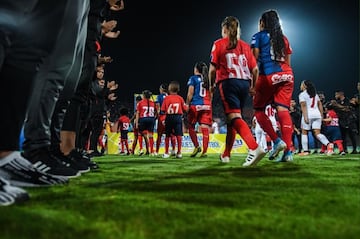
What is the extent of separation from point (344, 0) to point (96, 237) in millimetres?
36176

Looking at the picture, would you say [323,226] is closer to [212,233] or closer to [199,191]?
[212,233]

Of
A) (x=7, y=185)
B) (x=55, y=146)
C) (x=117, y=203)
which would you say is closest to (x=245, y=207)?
(x=117, y=203)

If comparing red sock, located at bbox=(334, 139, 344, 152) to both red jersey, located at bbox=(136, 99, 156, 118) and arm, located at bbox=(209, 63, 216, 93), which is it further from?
arm, located at bbox=(209, 63, 216, 93)

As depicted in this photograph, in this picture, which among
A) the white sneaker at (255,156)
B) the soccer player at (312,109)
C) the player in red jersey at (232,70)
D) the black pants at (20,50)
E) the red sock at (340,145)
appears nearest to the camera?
the black pants at (20,50)

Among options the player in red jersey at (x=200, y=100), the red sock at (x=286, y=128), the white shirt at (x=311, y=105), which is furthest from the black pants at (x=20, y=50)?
the white shirt at (x=311, y=105)

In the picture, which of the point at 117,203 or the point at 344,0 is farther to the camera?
the point at 344,0

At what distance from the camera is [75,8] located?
106 inches

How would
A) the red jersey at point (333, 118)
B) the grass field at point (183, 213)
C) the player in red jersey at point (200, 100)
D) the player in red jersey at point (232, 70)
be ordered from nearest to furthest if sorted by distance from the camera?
the grass field at point (183, 213), the player in red jersey at point (232, 70), the player in red jersey at point (200, 100), the red jersey at point (333, 118)

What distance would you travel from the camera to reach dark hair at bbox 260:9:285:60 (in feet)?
19.6

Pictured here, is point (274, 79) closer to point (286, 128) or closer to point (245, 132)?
point (286, 128)

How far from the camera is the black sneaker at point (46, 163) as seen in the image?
273 centimetres

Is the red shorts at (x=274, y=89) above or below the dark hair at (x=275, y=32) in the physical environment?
below

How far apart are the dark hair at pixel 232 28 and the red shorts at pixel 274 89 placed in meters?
0.70

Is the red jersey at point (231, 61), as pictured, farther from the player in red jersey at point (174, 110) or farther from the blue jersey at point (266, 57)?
the player in red jersey at point (174, 110)
